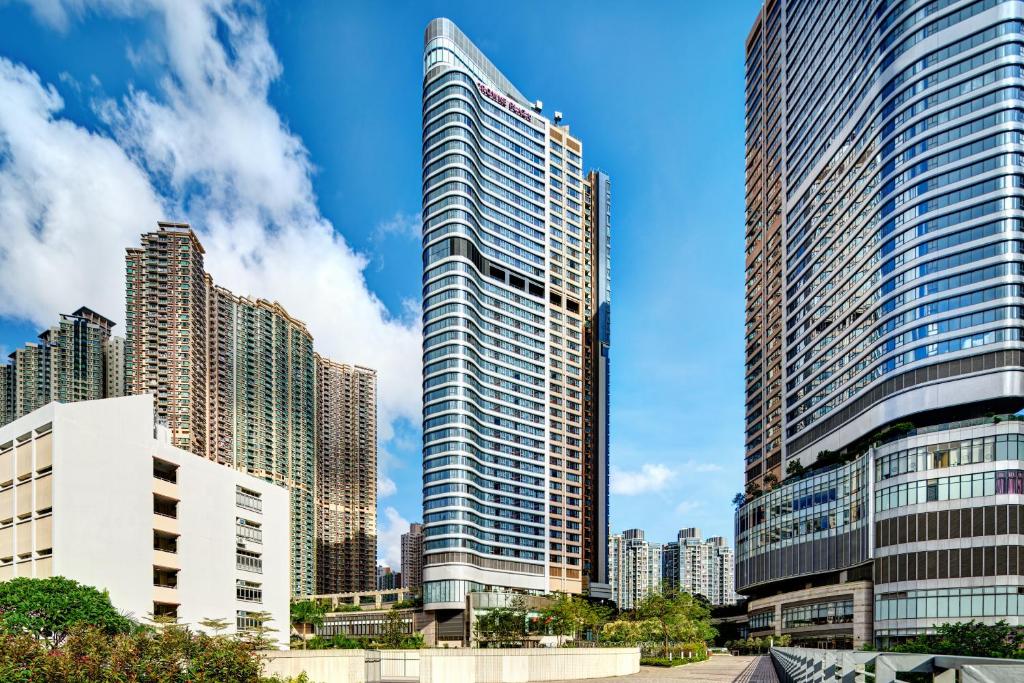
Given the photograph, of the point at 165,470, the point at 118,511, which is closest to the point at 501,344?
the point at 165,470

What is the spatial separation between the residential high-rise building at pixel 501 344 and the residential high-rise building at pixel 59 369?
63.9 metres

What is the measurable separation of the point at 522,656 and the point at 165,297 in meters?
116

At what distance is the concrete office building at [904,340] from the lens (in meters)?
71.5

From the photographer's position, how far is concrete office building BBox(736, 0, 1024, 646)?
71.5 metres

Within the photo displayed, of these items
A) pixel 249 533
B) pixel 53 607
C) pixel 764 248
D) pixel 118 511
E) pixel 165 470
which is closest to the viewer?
pixel 53 607

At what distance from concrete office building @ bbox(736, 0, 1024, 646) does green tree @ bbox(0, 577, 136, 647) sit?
214ft

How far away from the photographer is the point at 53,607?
43219mm

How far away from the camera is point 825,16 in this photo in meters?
108

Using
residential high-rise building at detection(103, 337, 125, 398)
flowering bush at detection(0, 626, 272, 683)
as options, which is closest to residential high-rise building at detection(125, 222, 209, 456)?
residential high-rise building at detection(103, 337, 125, 398)

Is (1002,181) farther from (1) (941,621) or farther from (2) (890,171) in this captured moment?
(1) (941,621)

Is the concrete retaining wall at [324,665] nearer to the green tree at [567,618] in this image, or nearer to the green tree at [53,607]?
the green tree at [53,607]

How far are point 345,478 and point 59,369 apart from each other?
62.9 m

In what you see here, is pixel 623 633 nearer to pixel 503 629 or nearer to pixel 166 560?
pixel 503 629

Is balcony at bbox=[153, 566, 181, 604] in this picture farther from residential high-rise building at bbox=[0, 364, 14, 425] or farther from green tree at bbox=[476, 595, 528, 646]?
residential high-rise building at bbox=[0, 364, 14, 425]
